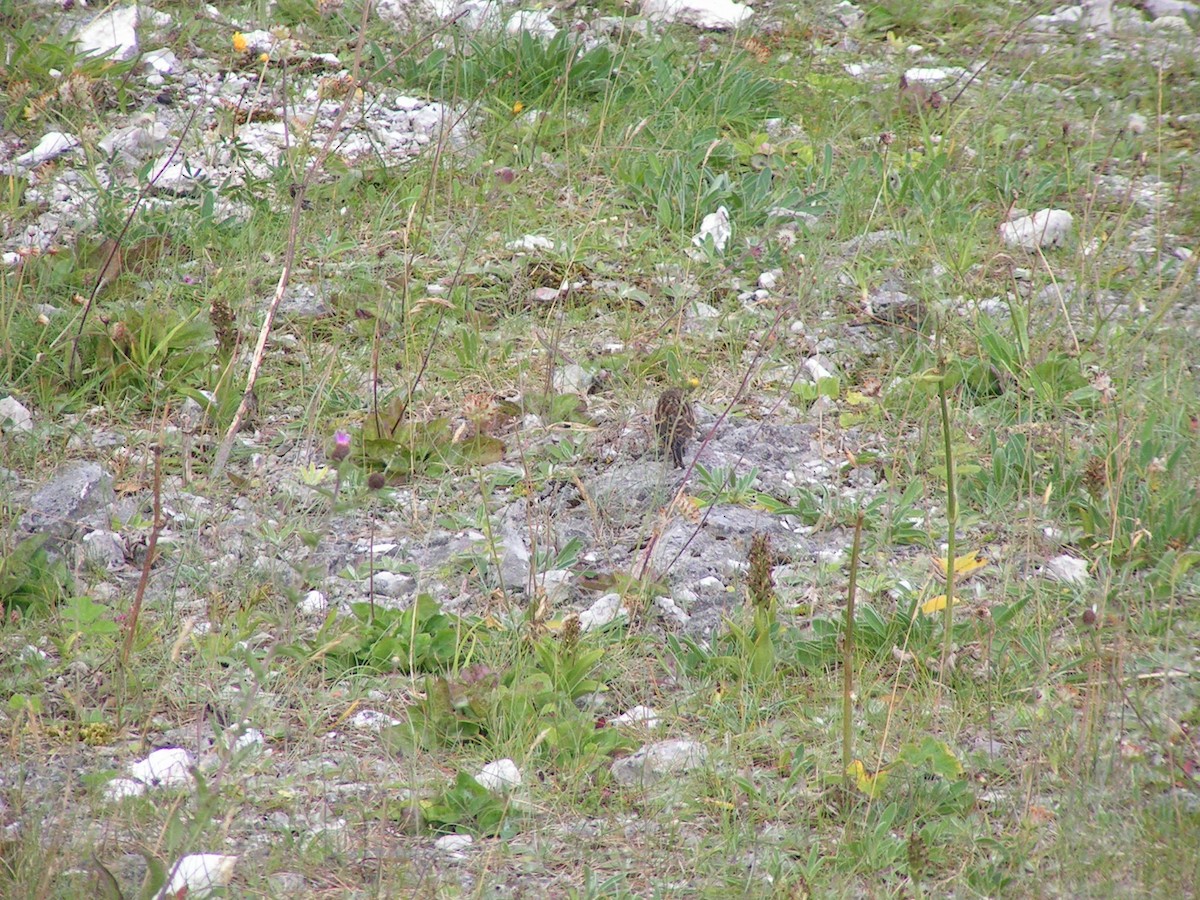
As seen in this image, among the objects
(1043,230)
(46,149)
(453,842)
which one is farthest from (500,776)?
(46,149)

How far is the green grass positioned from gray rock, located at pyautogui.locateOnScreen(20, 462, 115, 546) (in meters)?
0.08

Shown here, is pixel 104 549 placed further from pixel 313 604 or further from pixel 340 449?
pixel 340 449

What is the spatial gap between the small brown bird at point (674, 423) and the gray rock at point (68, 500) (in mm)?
1354

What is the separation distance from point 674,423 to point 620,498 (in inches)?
9.4

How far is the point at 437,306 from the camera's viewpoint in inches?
133

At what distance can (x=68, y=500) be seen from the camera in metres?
2.57

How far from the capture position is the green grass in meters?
1.94

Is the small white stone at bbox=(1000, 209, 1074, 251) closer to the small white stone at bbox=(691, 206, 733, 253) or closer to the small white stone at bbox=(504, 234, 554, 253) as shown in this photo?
the small white stone at bbox=(691, 206, 733, 253)

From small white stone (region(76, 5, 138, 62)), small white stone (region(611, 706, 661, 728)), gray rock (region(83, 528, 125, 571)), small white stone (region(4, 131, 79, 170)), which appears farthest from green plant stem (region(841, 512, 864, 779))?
small white stone (region(76, 5, 138, 62))

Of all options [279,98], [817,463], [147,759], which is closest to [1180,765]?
[817,463]

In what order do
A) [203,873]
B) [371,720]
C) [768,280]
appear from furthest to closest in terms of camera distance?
1. [768,280]
2. [371,720]
3. [203,873]

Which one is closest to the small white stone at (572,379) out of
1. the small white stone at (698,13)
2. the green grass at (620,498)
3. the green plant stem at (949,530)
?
the green grass at (620,498)

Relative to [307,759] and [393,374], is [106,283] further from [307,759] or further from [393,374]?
[307,759]

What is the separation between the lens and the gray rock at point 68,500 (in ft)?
8.23
